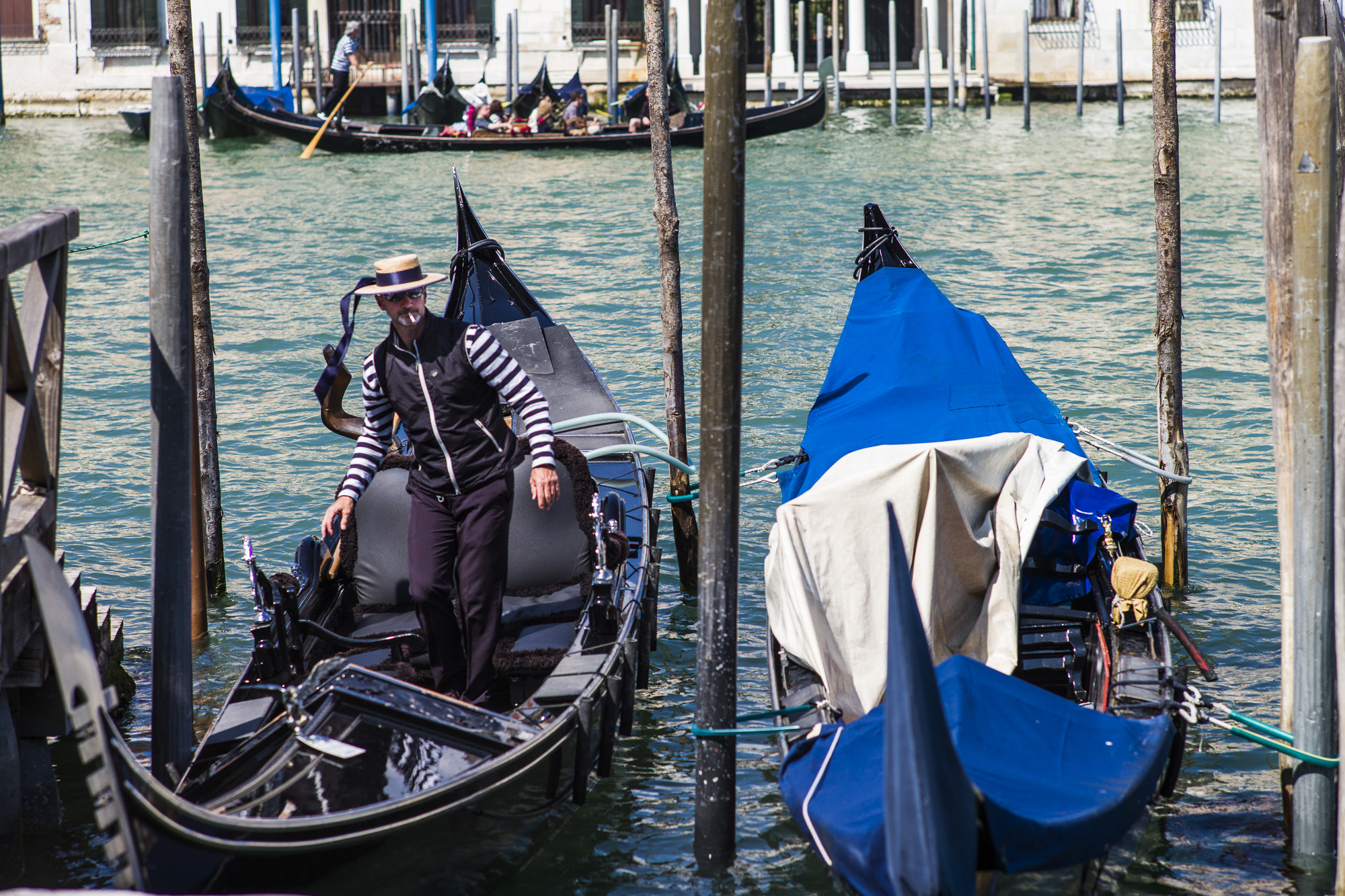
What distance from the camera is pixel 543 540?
3.86 m

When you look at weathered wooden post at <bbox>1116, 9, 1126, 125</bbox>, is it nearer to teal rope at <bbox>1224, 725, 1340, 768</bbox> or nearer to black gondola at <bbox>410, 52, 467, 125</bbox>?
black gondola at <bbox>410, 52, 467, 125</bbox>

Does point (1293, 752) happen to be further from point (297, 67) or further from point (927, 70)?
point (297, 67)

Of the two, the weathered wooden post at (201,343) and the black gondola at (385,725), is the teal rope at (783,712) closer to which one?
the black gondola at (385,725)

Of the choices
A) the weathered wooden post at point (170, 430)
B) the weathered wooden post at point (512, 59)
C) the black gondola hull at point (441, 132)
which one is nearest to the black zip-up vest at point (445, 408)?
the weathered wooden post at point (170, 430)

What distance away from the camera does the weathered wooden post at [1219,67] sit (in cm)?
1683

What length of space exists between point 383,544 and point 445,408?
0.74 m

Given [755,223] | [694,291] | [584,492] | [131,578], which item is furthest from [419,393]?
[755,223]

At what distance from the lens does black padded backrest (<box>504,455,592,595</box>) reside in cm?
384

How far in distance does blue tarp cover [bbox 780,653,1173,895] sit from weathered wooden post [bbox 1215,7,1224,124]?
1585 cm

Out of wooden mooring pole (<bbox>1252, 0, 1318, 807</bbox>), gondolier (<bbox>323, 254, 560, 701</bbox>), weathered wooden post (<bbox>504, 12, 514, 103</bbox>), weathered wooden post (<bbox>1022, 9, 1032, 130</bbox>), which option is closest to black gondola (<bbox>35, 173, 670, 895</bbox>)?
gondolier (<bbox>323, 254, 560, 701</bbox>)

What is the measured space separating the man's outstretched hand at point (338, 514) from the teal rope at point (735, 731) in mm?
1018

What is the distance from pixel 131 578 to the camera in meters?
5.16

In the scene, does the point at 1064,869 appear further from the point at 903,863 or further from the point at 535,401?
the point at 535,401

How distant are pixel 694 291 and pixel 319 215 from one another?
14.8 feet
